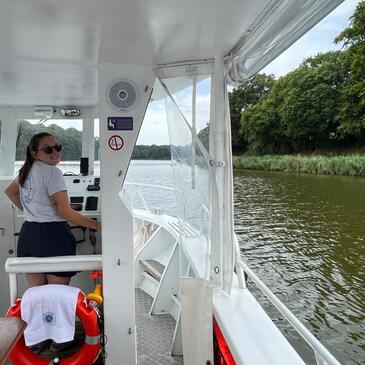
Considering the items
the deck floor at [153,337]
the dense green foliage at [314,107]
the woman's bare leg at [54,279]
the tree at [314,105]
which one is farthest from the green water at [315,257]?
the tree at [314,105]

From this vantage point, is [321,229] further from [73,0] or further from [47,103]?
[73,0]

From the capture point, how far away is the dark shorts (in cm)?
215

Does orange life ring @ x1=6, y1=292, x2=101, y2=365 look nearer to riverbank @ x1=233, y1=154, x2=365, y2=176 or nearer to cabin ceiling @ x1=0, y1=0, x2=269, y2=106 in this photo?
cabin ceiling @ x1=0, y1=0, x2=269, y2=106

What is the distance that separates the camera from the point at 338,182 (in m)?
21.3

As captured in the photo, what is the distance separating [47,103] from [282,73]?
47.2 meters

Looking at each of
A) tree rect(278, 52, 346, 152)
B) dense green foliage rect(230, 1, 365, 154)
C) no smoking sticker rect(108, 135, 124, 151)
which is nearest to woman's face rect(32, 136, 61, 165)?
no smoking sticker rect(108, 135, 124, 151)

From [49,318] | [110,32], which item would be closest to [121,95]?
[110,32]

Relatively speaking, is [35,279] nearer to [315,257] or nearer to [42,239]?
[42,239]

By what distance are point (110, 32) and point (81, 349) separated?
1.71 m

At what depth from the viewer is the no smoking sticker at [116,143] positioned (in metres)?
2.18

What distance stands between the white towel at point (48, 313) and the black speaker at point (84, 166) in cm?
195

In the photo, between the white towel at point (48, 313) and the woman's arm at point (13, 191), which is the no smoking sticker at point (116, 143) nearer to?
the woman's arm at point (13, 191)

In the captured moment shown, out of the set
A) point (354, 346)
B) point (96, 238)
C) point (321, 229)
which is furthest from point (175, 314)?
point (321, 229)

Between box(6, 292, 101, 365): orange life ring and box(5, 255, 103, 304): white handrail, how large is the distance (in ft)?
0.48
